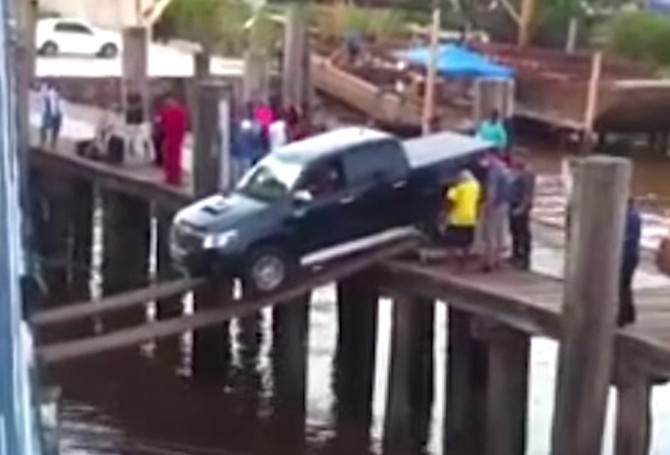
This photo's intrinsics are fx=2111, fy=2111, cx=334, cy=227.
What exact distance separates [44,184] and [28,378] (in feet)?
70.2

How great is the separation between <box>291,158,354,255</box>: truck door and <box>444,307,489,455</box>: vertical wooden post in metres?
1.39

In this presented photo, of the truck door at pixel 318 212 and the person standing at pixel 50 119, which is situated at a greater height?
the truck door at pixel 318 212

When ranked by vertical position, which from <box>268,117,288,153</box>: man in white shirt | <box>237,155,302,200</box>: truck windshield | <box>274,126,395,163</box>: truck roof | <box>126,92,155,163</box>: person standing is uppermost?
<box>274,126,395,163</box>: truck roof

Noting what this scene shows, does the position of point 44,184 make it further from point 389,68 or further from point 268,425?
point 389,68

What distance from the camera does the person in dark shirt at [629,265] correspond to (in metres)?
17.4

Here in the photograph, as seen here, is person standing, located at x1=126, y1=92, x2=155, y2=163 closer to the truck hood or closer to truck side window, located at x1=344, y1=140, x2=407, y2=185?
the truck hood

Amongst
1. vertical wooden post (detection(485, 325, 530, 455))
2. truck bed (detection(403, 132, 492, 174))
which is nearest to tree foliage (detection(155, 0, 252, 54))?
truck bed (detection(403, 132, 492, 174))

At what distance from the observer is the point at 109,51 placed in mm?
52375

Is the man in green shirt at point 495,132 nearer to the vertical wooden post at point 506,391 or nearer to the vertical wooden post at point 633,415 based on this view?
the vertical wooden post at point 506,391

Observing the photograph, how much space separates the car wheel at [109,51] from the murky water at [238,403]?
26535 millimetres

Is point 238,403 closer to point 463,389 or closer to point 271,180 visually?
point 271,180

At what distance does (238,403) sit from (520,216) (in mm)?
5069

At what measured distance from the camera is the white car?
169ft

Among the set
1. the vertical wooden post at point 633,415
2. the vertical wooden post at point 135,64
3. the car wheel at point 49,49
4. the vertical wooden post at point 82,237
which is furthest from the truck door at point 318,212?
the car wheel at point 49,49
